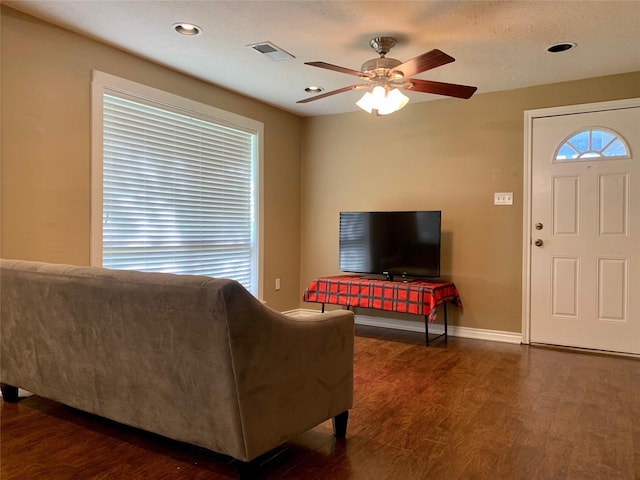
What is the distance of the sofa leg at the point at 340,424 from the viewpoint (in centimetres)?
233

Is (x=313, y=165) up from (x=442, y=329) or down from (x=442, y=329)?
up

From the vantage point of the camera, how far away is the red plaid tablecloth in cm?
408

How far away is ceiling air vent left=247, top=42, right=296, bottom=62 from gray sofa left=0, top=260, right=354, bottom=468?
6.93 feet

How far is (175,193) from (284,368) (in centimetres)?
259

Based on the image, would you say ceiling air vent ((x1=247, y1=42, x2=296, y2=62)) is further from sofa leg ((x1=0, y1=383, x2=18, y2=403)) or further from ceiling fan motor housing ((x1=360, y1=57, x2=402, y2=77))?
sofa leg ((x1=0, y1=383, x2=18, y2=403))

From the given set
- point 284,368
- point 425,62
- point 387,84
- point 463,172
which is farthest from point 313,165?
point 284,368

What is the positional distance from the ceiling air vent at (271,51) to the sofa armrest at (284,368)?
7.00 ft

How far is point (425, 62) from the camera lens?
2.73m

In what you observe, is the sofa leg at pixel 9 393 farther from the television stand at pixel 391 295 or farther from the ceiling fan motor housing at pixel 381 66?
the ceiling fan motor housing at pixel 381 66

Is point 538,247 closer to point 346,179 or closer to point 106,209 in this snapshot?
point 346,179

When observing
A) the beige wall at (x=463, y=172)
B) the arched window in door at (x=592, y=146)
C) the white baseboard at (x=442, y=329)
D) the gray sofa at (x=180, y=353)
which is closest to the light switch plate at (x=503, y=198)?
the beige wall at (x=463, y=172)

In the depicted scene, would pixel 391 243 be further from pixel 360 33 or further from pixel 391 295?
pixel 360 33

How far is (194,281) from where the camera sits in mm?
1698

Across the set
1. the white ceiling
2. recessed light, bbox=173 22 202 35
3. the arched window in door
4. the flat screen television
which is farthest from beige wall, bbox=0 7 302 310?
the arched window in door
